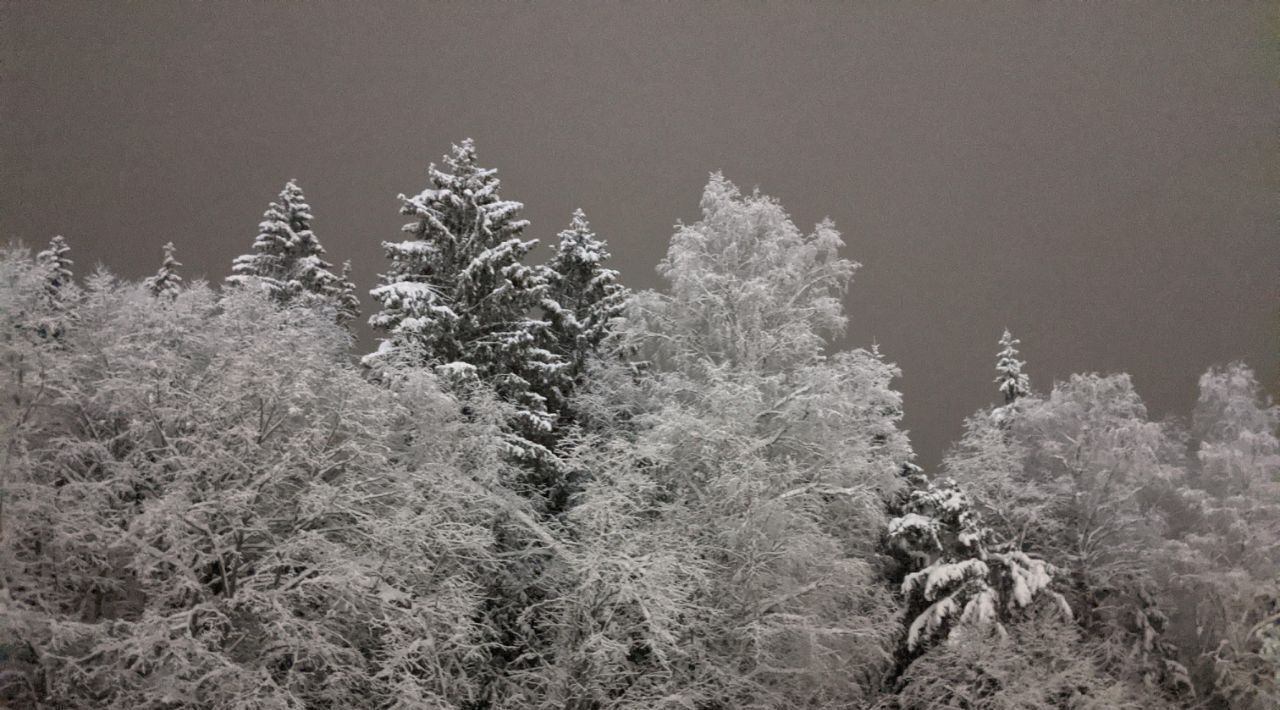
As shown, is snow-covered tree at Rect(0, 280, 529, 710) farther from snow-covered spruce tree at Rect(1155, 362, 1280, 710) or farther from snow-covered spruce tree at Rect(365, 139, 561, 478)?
snow-covered spruce tree at Rect(1155, 362, 1280, 710)

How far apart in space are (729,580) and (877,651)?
405 cm

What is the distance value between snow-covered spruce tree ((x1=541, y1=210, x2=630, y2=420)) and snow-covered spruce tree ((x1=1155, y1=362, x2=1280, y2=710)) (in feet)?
55.1

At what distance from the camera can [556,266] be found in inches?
974

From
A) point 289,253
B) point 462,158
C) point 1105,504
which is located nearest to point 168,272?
point 289,253

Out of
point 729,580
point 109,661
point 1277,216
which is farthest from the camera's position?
point 729,580

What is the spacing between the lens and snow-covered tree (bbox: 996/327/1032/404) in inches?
1196

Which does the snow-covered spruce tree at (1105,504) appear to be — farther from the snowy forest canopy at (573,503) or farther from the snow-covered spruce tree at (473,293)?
the snow-covered spruce tree at (473,293)

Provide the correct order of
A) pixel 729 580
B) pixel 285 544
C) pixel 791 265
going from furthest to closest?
pixel 791 265, pixel 729 580, pixel 285 544

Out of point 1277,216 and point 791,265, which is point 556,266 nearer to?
point 791,265

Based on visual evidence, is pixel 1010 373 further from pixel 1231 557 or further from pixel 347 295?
pixel 347 295

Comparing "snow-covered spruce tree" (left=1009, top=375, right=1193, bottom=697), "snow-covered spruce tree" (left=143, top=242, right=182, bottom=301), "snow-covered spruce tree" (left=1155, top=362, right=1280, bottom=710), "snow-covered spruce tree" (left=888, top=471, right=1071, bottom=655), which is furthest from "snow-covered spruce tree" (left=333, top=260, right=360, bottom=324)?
"snow-covered spruce tree" (left=1155, top=362, right=1280, bottom=710)

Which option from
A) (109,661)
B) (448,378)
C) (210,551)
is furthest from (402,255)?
(109,661)

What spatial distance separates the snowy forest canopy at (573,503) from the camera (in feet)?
44.7

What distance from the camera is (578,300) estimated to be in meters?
24.7
